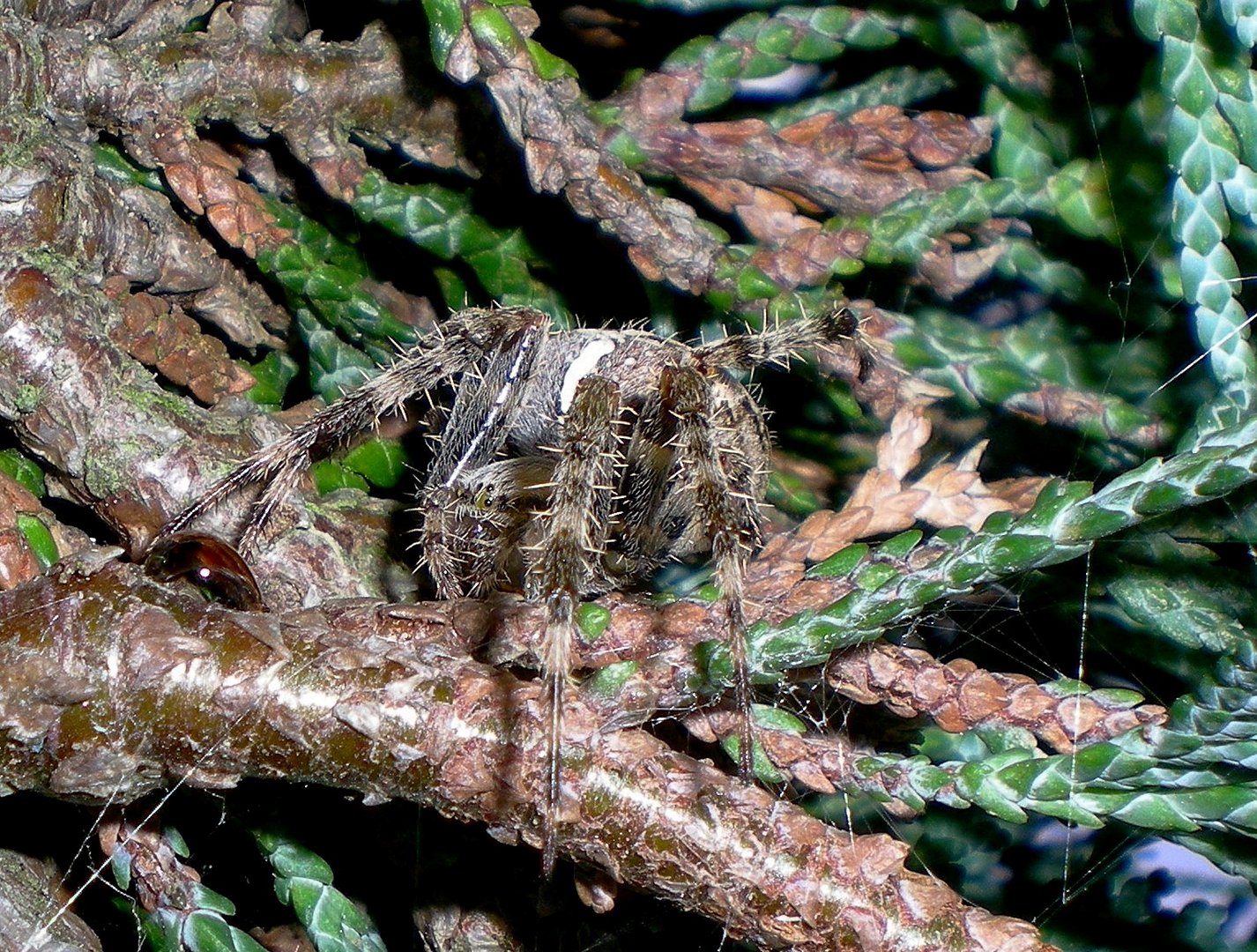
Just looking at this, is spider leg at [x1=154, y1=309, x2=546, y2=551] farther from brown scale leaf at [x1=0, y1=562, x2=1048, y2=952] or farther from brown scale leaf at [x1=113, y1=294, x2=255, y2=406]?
brown scale leaf at [x1=0, y1=562, x2=1048, y2=952]

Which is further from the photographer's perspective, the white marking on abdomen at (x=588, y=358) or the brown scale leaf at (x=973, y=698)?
the white marking on abdomen at (x=588, y=358)

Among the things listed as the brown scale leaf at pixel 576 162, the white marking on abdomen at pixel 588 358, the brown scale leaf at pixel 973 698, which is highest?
the brown scale leaf at pixel 576 162

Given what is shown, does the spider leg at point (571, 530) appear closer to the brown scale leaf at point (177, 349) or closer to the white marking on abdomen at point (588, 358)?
the white marking on abdomen at point (588, 358)

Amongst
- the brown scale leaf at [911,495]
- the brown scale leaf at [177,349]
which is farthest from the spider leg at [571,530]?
the brown scale leaf at [177,349]

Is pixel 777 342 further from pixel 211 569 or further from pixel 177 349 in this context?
pixel 177 349

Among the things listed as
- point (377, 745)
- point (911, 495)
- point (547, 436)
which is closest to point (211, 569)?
point (377, 745)

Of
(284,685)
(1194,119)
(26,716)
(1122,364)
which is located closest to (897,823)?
(1122,364)

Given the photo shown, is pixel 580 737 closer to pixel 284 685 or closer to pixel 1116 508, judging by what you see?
pixel 284 685
